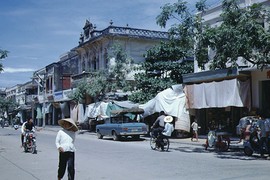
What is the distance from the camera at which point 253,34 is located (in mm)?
15094

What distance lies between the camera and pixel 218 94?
941 inches

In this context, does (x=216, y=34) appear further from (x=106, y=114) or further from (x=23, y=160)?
(x=106, y=114)

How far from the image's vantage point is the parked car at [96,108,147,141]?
25.7 m

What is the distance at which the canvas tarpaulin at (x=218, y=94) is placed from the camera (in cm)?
2267

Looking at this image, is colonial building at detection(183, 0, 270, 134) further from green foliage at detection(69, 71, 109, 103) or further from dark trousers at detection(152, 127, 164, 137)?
green foliage at detection(69, 71, 109, 103)

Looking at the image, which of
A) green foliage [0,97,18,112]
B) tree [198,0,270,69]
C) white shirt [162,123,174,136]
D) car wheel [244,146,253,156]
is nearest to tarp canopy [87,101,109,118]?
white shirt [162,123,174,136]

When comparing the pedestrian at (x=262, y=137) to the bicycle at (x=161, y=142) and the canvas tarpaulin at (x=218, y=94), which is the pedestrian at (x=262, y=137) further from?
the canvas tarpaulin at (x=218, y=94)

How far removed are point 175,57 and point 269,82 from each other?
10.5 meters

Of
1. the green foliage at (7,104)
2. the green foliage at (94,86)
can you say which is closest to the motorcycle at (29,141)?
the green foliage at (94,86)

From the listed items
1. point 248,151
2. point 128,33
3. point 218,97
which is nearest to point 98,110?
point 128,33

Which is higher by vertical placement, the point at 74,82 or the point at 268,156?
the point at 74,82

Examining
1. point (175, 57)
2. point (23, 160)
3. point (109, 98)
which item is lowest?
point (23, 160)

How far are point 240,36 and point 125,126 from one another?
12222mm

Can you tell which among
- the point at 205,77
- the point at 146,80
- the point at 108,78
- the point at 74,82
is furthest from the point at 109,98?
the point at 205,77
